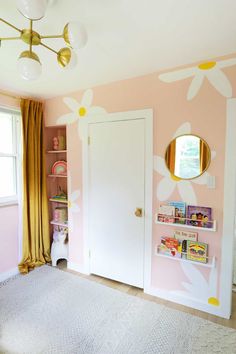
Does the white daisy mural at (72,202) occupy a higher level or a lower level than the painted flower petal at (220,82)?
lower

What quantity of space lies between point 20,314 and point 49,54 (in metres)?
2.34

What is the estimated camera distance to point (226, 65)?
5.82 ft

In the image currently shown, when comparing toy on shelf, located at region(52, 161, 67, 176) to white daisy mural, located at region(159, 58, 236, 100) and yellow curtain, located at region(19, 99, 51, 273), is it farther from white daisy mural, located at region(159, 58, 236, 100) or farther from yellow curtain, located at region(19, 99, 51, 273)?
white daisy mural, located at region(159, 58, 236, 100)

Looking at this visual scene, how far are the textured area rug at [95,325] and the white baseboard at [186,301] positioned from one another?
14 centimetres

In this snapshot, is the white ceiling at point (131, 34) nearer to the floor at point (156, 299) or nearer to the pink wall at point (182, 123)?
the pink wall at point (182, 123)

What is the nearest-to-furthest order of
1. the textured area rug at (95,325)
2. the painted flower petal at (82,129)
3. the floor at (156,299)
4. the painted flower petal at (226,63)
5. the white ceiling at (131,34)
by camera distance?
1. the white ceiling at (131,34)
2. the textured area rug at (95,325)
3. the painted flower petal at (226,63)
4. the floor at (156,299)
5. the painted flower petal at (82,129)

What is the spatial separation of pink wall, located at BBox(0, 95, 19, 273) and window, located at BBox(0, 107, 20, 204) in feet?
0.38

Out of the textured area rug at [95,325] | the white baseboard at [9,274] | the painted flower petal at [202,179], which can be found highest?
the painted flower petal at [202,179]

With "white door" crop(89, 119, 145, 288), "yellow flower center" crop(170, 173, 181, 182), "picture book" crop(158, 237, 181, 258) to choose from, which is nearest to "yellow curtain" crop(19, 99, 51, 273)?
"white door" crop(89, 119, 145, 288)

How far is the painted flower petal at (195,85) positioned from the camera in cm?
189

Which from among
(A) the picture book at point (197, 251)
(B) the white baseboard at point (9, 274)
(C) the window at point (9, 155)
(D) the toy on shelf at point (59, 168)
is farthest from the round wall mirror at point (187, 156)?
(B) the white baseboard at point (9, 274)

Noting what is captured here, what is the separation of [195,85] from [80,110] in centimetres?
135

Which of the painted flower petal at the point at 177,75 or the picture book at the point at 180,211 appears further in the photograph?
the picture book at the point at 180,211

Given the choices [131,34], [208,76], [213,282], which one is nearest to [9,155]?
[131,34]
